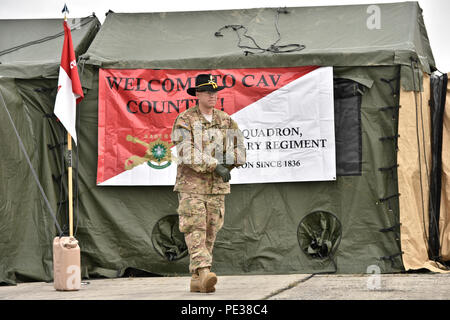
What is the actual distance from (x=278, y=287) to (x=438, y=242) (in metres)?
2.24

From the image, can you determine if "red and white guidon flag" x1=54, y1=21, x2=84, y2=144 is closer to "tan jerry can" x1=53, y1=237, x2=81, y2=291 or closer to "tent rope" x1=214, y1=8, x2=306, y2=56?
"tan jerry can" x1=53, y1=237, x2=81, y2=291

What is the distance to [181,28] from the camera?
349 inches

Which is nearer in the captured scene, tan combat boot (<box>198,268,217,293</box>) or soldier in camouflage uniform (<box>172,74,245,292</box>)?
tan combat boot (<box>198,268,217,293</box>)

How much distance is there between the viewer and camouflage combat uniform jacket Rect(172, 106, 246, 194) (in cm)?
609

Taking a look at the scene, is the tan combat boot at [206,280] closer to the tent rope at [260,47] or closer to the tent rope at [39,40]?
the tent rope at [260,47]

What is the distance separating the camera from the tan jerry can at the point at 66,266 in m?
6.71

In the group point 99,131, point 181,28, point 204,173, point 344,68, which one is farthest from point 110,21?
point 204,173

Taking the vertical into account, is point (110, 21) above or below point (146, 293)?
above

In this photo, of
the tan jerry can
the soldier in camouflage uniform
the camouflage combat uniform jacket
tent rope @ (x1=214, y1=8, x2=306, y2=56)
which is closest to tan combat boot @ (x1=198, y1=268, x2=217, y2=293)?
the soldier in camouflage uniform

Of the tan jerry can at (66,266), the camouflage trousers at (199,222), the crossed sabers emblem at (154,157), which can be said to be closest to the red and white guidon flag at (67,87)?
the crossed sabers emblem at (154,157)

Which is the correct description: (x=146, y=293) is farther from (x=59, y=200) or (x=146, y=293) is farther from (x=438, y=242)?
(x=438, y=242)

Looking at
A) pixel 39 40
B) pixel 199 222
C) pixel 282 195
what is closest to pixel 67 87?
pixel 39 40

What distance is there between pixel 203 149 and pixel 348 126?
223 cm

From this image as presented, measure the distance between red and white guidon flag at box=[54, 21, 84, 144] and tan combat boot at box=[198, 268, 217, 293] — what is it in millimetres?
2241
